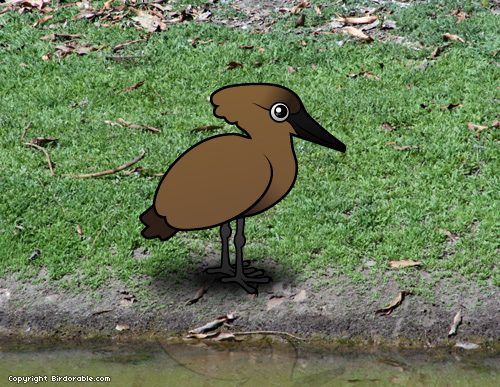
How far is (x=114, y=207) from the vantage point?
217 inches

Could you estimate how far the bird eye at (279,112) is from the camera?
417 cm

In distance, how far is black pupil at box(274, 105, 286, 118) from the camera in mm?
4180

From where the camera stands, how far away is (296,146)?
6.17 m

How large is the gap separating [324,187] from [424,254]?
3.35 feet

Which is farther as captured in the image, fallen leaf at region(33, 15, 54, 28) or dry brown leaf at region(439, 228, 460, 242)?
fallen leaf at region(33, 15, 54, 28)

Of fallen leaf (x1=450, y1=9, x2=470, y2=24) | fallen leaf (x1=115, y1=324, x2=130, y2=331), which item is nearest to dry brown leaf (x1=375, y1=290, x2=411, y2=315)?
fallen leaf (x1=115, y1=324, x2=130, y2=331)

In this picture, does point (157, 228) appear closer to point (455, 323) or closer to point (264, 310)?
point (264, 310)

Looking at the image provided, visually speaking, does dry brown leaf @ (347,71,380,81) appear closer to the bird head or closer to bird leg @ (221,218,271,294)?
bird leg @ (221,218,271,294)

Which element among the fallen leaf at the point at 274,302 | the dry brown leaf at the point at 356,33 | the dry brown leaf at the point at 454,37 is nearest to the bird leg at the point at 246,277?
the fallen leaf at the point at 274,302

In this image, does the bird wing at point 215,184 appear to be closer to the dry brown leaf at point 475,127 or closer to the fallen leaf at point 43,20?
the dry brown leaf at point 475,127

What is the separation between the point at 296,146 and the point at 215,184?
2.18 metres

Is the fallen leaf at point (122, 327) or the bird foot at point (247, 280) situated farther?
the bird foot at point (247, 280)

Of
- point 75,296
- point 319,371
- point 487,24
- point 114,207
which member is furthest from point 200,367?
point 487,24

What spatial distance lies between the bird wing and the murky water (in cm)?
86
